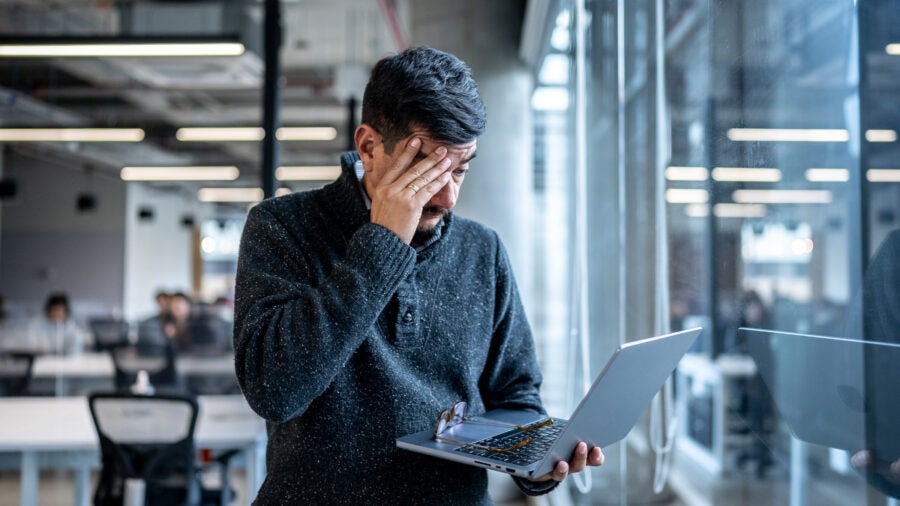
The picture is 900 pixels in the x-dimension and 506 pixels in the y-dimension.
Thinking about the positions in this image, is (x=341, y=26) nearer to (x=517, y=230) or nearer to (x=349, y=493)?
(x=517, y=230)

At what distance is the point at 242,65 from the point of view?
516cm

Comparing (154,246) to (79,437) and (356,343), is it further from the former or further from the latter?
(356,343)

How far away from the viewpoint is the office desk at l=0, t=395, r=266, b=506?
3180 mm

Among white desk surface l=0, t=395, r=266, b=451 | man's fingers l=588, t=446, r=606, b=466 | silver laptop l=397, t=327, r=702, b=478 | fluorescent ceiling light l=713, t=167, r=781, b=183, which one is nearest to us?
silver laptop l=397, t=327, r=702, b=478

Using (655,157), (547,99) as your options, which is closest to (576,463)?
(655,157)

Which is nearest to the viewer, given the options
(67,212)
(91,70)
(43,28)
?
(43,28)

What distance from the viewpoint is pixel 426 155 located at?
1088 mm

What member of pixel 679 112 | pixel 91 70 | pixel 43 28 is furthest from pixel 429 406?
pixel 91 70

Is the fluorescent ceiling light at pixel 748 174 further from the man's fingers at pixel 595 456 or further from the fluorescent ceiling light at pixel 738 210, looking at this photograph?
the man's fingers at pixel 595 456

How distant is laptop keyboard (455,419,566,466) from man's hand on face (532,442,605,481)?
3cm

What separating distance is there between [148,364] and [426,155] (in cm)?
481

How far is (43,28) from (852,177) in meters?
7.60

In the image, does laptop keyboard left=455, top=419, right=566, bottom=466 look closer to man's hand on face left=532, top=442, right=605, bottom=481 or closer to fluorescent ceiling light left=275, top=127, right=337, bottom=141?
man's hand on face left=532, top=442, right=605, bottom=481

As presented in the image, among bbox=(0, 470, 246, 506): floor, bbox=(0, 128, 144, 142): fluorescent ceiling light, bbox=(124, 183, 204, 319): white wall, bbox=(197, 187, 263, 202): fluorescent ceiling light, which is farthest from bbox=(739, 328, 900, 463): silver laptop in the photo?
bbox=(124, 183, 204, 319): white wall
